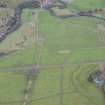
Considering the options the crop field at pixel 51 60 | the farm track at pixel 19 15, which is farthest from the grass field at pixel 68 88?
the farm track at pixel 19 15

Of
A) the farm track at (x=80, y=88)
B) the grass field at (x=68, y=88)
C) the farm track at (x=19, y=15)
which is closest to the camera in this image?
the grass field at (x=68, y=88)

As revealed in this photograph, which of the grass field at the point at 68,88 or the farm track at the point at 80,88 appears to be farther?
the farm track at the point at 80,88

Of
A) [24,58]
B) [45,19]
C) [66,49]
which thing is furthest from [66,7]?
[24,58]

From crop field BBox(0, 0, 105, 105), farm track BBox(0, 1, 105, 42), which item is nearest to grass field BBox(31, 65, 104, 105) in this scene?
crop field BBox(0, 0, 105, 105)

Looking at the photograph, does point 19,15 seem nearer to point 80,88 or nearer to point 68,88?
point 68,88

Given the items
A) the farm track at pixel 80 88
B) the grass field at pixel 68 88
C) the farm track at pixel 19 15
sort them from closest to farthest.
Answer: the grass field at pixel 68 88 < the farm track at pixel 80 88 < the farm track at pixel 19 15

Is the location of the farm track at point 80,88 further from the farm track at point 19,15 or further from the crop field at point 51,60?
the farm track at point 19,15

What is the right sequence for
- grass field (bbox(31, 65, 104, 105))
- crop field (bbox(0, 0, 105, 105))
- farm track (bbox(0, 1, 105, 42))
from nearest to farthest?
grass field (bbox(31, 65, 104, 105)), crop field (bbox(0, 0, 105, 105)), farm track (bbox(0, 1, 105, 42))

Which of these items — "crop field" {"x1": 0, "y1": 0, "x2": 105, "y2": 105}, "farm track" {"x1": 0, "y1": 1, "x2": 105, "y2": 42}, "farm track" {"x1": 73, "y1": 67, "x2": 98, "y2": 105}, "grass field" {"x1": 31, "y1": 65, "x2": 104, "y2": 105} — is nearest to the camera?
"grass field" {"x1": 31, "y1": 65, "x2": 104, "y2": 105}

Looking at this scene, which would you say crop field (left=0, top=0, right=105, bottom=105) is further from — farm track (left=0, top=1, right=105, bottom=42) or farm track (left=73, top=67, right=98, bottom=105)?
farm track (left=0, top=1, right=105, bottom=42)
